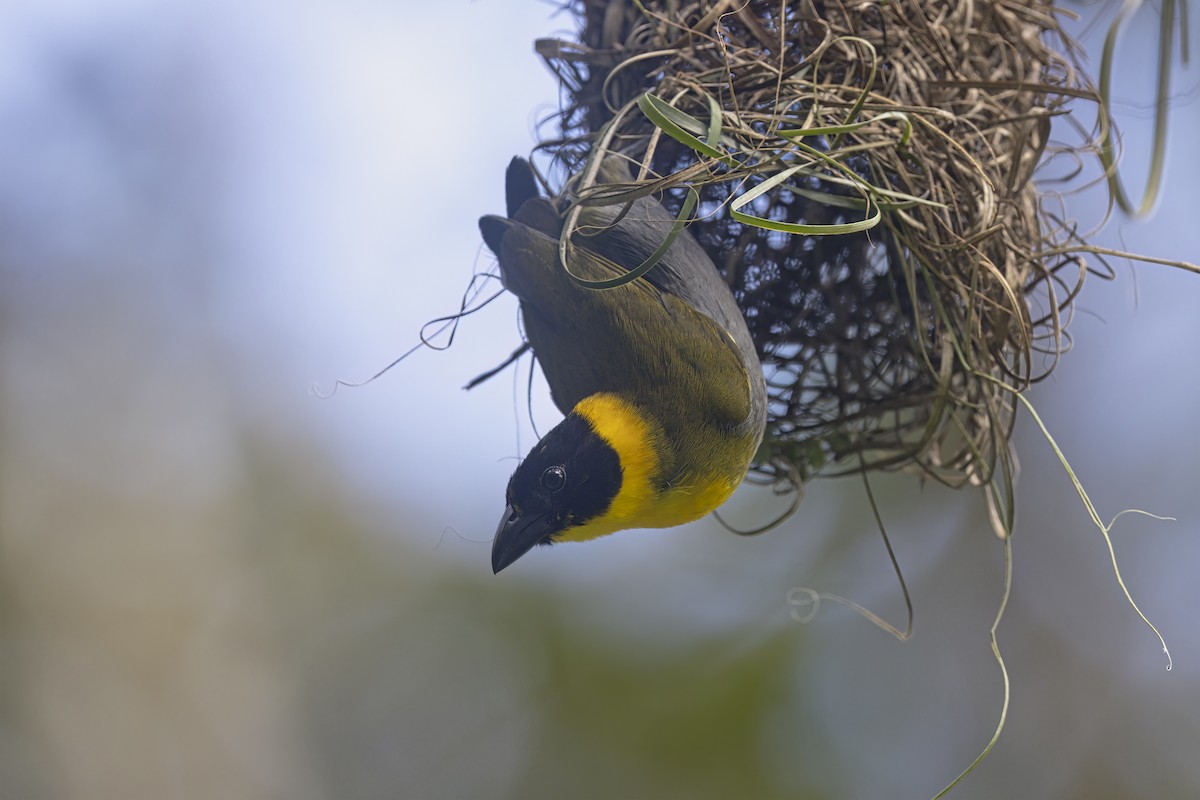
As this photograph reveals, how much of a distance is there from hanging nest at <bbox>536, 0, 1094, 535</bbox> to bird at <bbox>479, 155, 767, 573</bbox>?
0.12 metres

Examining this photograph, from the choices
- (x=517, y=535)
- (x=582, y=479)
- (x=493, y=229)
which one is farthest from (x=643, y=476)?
(x=493, y=229)

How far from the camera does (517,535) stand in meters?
1.34

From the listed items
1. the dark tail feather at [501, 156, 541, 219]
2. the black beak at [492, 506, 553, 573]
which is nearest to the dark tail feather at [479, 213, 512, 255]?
the dark tail feather at [501, 156, 541, 219]

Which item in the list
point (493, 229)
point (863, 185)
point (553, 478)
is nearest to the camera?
point (863, 185)

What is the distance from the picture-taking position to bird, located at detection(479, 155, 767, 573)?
132 centimetres

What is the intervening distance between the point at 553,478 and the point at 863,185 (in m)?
0.58

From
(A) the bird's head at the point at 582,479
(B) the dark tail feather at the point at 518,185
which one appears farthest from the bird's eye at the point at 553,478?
(B) the dark tail feather at the point at 518,185

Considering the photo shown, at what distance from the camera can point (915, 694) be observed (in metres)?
4.11

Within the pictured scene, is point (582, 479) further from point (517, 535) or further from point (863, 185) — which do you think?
point (863, 185)

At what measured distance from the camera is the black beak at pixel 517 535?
1340 millimetres

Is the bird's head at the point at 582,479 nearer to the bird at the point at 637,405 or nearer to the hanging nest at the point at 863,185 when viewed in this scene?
the bird at the point at 637,405

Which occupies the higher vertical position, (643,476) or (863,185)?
(863,185)

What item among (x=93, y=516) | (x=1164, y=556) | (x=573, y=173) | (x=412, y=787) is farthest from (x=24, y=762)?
(x=1164, y=556)

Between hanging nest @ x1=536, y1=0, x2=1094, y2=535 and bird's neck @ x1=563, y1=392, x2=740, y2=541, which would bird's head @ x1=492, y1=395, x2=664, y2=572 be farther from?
hanging nest @ x1=536, y1=0, x2=1094, y2=535
